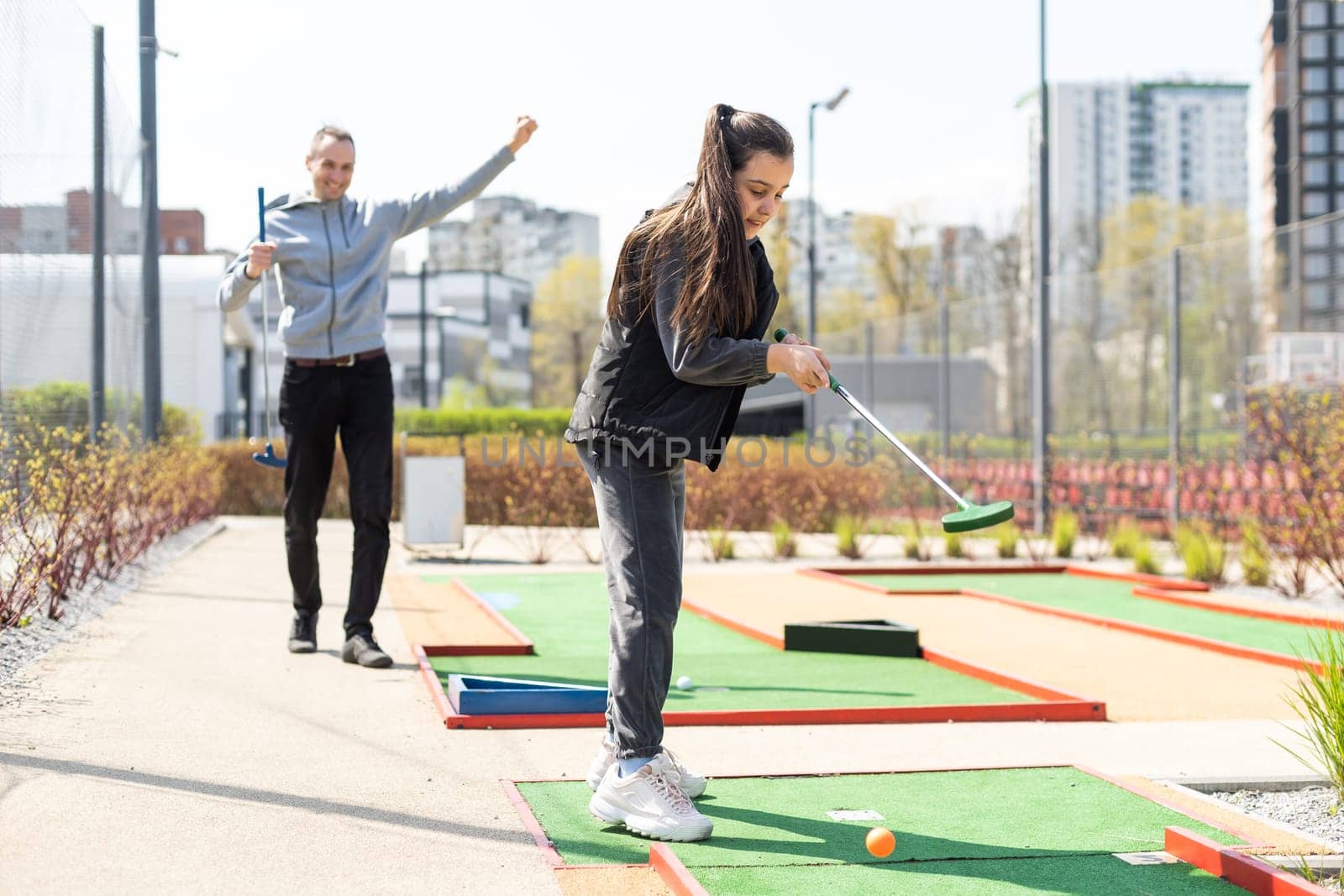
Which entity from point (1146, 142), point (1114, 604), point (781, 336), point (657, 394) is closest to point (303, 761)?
point (657, 394)

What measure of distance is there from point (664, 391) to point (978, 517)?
0.77 meters

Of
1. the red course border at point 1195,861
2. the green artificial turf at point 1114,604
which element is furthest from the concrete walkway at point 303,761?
the green artificial turf at point 1114,604

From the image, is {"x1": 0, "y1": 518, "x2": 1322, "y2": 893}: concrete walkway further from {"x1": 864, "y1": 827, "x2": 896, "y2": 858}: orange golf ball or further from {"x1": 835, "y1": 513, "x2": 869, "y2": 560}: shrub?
{"x1": 835, "y1": 513, "x2": 869, "y2": 560}: shrub

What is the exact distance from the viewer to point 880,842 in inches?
120

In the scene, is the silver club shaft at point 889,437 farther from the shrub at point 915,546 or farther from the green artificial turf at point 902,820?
the shrub at point 915,546

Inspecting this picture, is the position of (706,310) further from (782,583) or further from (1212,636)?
(782,583)

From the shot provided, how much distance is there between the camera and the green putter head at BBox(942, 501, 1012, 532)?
334 cm

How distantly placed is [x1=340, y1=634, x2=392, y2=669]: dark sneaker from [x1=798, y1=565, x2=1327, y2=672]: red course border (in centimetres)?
325

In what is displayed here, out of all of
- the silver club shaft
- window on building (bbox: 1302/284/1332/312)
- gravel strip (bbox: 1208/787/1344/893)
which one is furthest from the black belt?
window on building (bbox: 1302/284/1332/312)

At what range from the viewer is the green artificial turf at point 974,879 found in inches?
113

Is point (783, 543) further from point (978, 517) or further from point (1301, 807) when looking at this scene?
point (978, 517)

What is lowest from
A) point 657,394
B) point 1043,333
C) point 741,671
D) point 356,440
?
point 741,671

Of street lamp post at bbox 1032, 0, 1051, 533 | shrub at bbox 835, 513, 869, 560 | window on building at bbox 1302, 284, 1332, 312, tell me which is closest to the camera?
window on building at bbox 1302, 284, 1332, 312

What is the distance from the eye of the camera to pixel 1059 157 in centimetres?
15012
